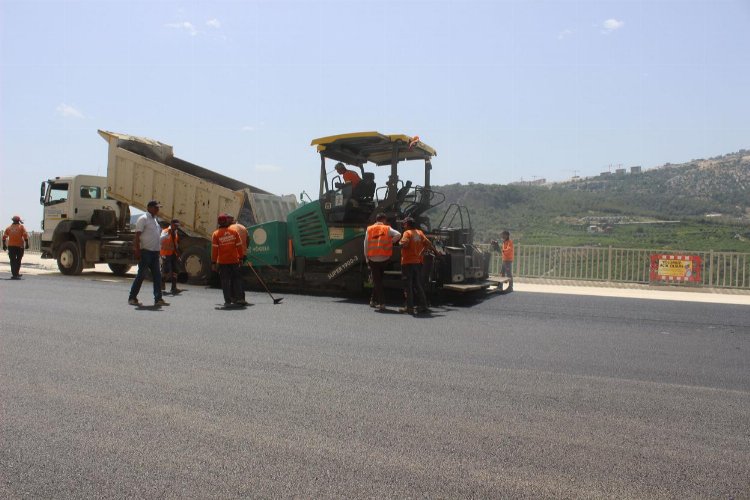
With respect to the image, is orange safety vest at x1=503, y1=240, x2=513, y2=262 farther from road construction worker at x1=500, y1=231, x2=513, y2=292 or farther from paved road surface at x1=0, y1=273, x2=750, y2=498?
paved road surface at x1=0, y1=273, x2=750, y2=498

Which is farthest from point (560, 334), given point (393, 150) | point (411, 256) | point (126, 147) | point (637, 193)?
point (637, 193)

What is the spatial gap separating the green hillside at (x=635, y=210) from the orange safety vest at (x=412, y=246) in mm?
13142

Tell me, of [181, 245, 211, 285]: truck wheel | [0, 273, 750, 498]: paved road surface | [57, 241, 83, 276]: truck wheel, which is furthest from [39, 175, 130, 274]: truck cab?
[0, 273, 750, 498]: paved road surface

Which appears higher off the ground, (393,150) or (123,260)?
(393,150)

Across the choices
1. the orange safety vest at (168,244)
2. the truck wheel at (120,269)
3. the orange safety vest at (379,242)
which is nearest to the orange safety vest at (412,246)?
the orange safety vest at (379,242)

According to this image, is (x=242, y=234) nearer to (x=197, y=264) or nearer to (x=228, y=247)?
(x=228, y=247)

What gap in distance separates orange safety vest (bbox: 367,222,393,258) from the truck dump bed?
179 inches

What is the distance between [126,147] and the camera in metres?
15.6

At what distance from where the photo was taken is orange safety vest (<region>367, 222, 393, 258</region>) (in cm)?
1070

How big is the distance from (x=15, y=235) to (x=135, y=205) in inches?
126

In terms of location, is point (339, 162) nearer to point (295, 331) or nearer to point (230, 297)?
point (230, 297)

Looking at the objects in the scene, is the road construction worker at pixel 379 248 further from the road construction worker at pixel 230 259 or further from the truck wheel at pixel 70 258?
the truck wheel at pixel 70 258

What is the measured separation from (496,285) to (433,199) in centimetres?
226

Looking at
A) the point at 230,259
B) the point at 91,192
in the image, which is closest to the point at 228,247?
the point at 230,259
